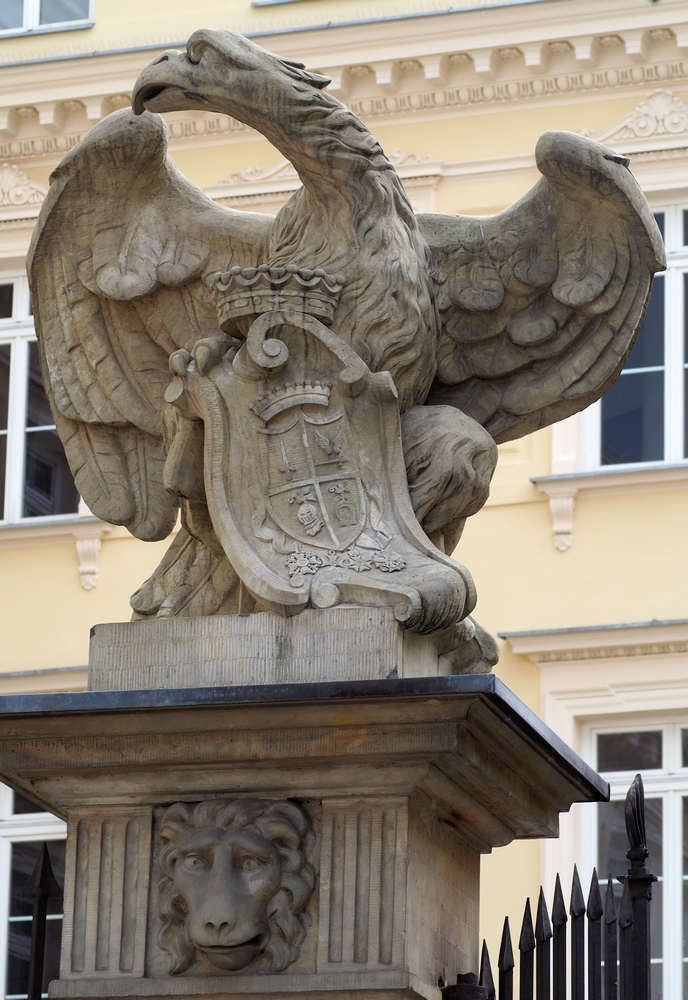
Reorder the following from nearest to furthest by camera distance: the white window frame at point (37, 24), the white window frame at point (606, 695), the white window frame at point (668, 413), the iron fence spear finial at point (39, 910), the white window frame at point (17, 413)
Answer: the iron fence spear finial at point (39, 910)
the white window frame at point (606, 695)
the white window frame at point (668, 413)
the white window frame at point (17, 413)
the white window frame at point (37, 24)

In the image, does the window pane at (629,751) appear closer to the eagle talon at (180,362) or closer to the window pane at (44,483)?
the window pane at (44,483)

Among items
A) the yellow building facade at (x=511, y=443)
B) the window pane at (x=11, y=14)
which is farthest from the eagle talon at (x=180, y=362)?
the window pane at (x=11, y=14)

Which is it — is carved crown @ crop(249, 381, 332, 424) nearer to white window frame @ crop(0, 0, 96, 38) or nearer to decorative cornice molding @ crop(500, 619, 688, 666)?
decorative cornice molding @ crop(500, 619, 688, 666)

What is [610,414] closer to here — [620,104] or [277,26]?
[620,104]

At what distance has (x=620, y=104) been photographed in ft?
47.1

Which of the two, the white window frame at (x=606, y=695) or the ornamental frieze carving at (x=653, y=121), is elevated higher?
the ornamental frieze carving at (x=653, y=121)

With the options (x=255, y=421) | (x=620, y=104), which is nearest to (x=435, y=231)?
(x=255, y=421)

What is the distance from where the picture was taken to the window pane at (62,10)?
1583 centimetres

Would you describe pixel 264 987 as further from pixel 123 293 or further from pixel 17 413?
pixel 17 413

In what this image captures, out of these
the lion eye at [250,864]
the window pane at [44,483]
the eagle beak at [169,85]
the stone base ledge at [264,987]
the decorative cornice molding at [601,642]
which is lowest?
the stone base ledge at [264,987]

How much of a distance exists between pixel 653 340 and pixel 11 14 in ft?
18.1

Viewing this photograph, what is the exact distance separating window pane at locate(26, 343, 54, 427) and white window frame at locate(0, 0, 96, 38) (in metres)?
2.40

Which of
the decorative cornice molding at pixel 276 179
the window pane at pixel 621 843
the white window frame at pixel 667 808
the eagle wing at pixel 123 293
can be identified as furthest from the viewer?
the decorative cornice molding at pixel 276 179

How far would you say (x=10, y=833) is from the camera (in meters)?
14.1
